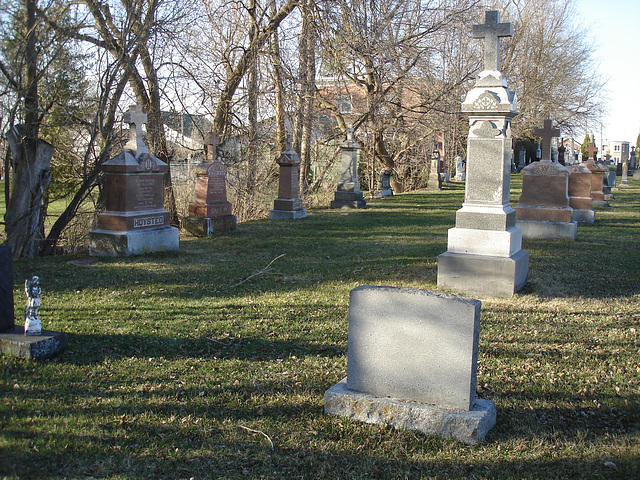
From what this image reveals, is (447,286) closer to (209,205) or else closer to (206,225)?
(206,225)

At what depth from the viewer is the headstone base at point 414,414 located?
3676 millimetres

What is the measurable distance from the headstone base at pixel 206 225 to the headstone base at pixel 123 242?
8.37 feet

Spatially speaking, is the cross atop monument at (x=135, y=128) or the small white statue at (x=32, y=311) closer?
the small white statue at (x=32, y=311)

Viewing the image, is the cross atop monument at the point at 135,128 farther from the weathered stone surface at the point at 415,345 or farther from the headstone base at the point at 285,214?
the weathered stone surface at the point at 415,345

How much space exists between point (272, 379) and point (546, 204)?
31.7 ft

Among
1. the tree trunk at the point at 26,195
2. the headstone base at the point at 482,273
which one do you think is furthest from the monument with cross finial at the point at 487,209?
the tree trunk at the point at 26,195

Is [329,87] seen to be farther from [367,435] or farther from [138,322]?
[367,435]

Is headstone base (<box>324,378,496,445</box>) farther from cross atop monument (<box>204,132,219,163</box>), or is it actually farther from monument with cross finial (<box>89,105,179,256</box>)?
cross atop monument (<box>204,132,219,163</box>)

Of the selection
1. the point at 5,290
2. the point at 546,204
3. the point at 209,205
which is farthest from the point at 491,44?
the point at 209,205

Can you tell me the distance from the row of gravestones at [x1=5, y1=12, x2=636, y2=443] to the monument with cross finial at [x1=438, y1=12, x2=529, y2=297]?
1cm

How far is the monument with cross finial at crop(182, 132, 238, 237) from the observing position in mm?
13359

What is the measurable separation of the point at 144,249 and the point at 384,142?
70.2 feet

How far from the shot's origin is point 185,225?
13.6 metres

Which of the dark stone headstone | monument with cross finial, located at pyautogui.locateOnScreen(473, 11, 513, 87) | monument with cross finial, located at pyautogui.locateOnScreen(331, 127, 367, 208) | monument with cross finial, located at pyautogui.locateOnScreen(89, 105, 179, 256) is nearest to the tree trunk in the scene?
monument with cross finial, located at pyautogui.locateOnScreen(89, 105, 179, 256)
